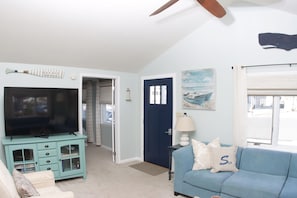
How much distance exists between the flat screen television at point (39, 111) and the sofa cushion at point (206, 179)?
2212 mm

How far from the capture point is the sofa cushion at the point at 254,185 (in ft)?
8.61

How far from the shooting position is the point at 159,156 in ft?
15.8

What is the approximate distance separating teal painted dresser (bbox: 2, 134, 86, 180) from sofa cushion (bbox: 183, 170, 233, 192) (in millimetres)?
1931

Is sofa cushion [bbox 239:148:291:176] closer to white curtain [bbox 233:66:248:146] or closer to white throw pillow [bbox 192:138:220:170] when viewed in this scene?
white curtain [bbox 233:66:248:146]

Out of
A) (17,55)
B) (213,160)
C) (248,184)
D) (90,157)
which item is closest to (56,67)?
(17,55)

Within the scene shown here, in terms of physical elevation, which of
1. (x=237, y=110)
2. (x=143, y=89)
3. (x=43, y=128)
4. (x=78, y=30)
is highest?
(x=78, y=30)

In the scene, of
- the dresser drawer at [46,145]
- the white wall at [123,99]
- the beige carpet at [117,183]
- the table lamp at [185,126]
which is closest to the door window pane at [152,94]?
the white wall at [123,99]

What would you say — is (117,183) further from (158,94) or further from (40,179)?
(158,94)

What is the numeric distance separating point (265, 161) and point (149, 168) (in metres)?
2.29

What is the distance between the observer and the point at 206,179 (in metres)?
3.05

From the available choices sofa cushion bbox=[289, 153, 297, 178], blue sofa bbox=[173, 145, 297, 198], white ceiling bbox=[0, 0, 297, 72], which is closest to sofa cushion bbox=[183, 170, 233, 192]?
blue sofa bbox=[173, 145, 297, 198]

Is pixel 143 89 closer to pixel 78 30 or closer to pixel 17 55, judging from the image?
pixel 78 30

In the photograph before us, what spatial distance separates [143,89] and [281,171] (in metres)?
3.08

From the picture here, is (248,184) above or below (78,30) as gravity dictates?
below
